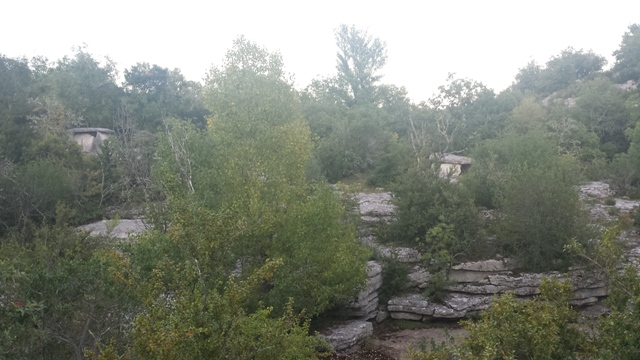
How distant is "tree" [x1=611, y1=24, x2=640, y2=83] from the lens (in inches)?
1981

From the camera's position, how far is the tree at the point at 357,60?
48.6m

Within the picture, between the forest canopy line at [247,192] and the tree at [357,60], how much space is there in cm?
18

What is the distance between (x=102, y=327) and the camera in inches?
357

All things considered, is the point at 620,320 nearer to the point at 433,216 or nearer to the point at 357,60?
the point at 433,216

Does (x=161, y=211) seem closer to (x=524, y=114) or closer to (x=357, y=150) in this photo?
(x=357, y=150)

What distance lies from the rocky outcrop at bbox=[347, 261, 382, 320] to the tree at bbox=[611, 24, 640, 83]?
45.2m

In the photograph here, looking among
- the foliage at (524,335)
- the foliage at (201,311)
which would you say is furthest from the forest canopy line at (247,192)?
the foliage at (524,335)

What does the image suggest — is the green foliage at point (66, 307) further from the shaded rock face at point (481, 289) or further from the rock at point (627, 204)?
the rock at point (627, 204)

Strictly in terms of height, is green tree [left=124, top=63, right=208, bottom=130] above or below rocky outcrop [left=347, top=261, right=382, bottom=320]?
above

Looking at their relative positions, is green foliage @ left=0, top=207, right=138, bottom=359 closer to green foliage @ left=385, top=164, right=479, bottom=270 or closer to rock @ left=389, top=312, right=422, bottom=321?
rock @ left=389, top=312, right=422, bottom=321

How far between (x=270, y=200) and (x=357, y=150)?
776 inches

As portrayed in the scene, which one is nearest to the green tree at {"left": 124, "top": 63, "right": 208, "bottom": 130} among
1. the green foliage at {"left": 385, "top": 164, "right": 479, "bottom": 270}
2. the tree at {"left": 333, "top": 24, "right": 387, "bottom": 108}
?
the tree at {"left": 333, "top": 24, "right": 387, "bottom": 108}

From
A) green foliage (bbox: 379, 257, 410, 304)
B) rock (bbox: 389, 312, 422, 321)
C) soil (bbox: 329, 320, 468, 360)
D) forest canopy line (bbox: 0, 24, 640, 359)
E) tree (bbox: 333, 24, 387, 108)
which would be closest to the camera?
forest canopy line (bbox: 0, 24, 640, 359)

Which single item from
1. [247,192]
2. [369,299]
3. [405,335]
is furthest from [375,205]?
[247,192]
